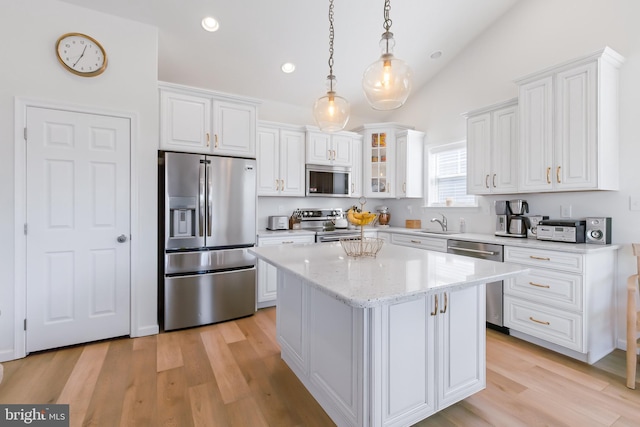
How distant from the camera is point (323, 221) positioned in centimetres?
462

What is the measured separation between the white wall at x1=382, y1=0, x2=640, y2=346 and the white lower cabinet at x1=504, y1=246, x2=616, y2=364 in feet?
0.91

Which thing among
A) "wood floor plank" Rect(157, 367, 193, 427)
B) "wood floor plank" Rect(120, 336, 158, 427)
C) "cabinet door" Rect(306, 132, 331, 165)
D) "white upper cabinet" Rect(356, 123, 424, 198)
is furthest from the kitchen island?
"white upper cabinet" Rect(356, 123, 424, 198)

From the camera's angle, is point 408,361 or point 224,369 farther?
point 224,369

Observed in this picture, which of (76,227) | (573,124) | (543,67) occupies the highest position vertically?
(543,67)

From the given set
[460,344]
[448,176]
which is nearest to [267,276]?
[460,344]

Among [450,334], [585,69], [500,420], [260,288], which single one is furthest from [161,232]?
[585,69]

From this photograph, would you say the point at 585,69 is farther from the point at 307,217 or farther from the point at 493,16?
the point at 307,217

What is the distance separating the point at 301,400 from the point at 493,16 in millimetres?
4489

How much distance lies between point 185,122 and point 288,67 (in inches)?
60.1

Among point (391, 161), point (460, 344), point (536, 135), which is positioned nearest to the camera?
point (460, 344)

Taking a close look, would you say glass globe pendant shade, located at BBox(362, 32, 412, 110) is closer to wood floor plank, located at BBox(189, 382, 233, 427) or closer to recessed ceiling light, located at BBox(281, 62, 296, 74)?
wood floor plank, located at BBox(189, 382, 233, 427)

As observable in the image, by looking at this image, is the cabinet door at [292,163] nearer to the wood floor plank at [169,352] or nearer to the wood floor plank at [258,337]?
the wood floor plank at [258,337]

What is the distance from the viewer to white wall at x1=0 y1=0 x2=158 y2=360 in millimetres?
2408

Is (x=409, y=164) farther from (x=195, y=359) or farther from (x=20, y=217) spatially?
(x=20, y=217)
